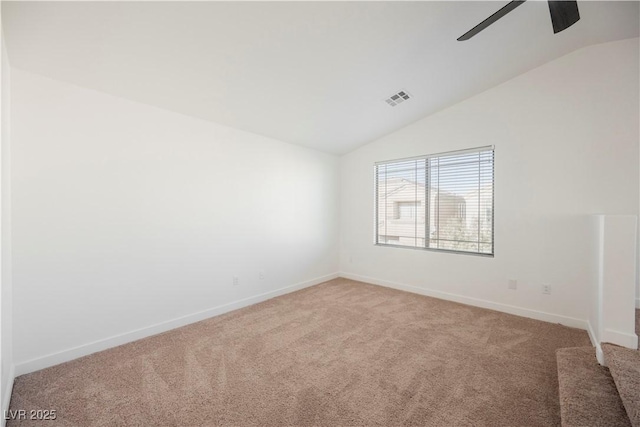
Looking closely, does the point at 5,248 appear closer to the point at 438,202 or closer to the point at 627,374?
the point at 627,374

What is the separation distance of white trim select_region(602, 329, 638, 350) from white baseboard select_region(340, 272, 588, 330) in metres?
0.97

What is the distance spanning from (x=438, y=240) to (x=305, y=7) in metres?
3.32

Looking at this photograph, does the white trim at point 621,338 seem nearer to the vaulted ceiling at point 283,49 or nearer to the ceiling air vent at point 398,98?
the vaulted ceiling at point 283,49

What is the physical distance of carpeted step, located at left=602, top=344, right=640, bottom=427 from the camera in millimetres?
1261

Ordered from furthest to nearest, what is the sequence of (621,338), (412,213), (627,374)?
(412,213) → (621,338) → (627,374)

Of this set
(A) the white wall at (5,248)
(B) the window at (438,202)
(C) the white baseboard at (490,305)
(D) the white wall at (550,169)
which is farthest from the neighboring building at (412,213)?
(A) the white wall at (5,248)

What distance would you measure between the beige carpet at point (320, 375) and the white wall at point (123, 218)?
285 mm

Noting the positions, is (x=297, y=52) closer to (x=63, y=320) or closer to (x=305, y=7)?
(x=305, y=7)

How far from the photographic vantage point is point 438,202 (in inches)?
157

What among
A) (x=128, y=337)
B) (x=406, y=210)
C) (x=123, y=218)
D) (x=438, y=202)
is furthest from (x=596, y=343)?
(x=123, y=218)

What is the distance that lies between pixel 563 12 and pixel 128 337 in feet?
14.2

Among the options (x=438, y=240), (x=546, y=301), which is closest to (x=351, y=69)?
(x=438, y=240)

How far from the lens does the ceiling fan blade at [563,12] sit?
1756 millimetres

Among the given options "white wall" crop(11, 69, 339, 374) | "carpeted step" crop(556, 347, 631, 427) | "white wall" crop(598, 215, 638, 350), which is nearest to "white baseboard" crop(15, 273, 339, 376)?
"white wall" crop(11, 69, 339, 374)
